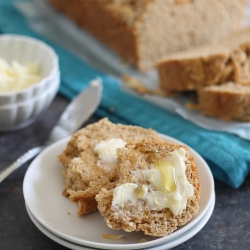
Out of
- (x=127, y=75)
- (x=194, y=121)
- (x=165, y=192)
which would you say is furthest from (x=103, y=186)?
(x=127, y=75)

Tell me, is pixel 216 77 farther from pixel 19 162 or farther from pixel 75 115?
pixel 19 162

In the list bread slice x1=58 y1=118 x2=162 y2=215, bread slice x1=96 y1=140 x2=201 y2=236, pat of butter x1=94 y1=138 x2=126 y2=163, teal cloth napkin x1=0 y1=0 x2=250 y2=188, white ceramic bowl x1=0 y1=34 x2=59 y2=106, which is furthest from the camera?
white ceramic bowl x1=0 y1=34 x2=59 y2=106

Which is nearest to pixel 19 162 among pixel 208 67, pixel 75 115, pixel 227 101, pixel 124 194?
pixel 75 115

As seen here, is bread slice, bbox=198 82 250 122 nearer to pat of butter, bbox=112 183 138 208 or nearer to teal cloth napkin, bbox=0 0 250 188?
teal cloth napkin, bbox=0 0 250 188

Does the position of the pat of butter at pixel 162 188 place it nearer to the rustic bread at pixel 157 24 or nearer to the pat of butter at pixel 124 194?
the pat of butter at pixel 124 194

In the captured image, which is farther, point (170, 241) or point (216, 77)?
point (216, 77)

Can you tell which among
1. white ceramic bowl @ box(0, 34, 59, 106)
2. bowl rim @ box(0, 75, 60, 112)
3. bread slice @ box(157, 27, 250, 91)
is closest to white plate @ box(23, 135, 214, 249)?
bowl rim @ box(0, 75, 60, 112)

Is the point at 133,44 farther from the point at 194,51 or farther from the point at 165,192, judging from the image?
the point at 165,192
